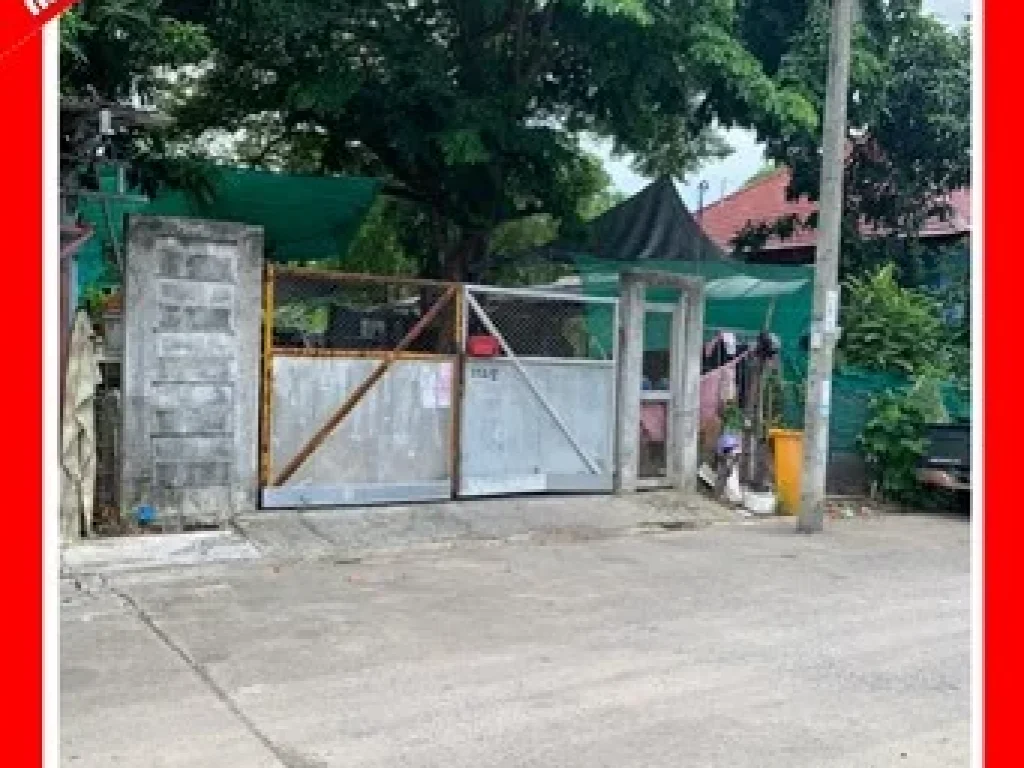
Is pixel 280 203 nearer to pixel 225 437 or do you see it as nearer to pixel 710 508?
pixel 225 437

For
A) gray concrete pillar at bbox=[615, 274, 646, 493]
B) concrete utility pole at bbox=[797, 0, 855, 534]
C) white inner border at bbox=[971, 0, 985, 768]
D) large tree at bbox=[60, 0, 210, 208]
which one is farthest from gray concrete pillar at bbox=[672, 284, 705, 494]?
white inner border at bbox=[971, 0, 985, 768]

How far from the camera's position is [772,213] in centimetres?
2316

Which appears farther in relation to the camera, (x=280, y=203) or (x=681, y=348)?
(x=280, y=203)

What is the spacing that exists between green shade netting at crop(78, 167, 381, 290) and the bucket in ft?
17.9

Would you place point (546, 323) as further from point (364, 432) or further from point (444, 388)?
point (364, 432)

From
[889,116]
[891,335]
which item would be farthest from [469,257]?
[889,116]

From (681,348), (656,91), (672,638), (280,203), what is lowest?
(672,638)

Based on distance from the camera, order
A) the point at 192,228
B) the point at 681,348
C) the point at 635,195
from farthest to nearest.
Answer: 1. the point at 635,195
2. the point at 681,348
3. the point at 192,228

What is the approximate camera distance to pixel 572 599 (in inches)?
281

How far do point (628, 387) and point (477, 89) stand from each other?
3882 millimetres

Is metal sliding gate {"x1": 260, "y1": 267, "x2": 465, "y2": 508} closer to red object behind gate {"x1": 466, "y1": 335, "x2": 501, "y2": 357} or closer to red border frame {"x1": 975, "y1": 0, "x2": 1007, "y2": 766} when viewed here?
red object behind gate {"x1": 466, "y1": 335, "x2": 501, "y2": 357}
